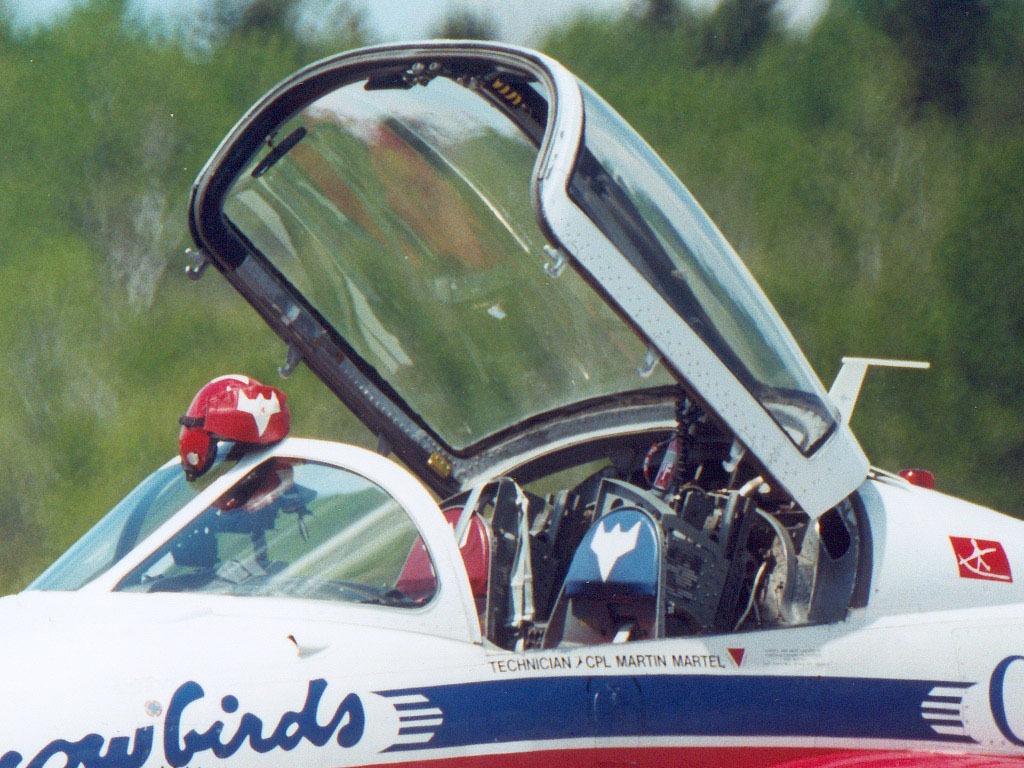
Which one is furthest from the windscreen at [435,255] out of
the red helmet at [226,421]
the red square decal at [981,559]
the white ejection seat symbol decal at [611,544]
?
the red square decal at [981,559]

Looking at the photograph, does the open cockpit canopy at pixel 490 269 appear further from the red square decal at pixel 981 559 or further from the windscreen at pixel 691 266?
the red square decal at pixel 981 559

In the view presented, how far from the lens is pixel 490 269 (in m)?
4.53

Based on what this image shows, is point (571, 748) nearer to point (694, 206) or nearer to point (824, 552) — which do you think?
point (824, 552)

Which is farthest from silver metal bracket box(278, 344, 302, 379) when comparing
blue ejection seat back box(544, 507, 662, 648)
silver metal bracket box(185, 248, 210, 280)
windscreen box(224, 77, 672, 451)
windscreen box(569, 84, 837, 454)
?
windscreen box(569, 84, 837, 454)

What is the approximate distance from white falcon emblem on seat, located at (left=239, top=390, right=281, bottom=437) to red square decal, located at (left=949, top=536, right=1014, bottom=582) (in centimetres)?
232

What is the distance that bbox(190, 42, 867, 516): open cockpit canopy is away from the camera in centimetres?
324

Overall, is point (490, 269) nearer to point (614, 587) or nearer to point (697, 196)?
point (614, 587)

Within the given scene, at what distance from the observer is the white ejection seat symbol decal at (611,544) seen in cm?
346

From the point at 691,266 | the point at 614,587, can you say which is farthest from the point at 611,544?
the point at 691,266

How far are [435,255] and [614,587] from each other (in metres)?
1.69

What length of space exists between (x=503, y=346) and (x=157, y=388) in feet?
29.6

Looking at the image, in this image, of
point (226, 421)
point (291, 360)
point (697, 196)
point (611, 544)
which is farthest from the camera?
point (697, 196)

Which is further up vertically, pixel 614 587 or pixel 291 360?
pixel 291 360

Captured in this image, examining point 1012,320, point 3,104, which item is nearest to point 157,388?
point 3,104
